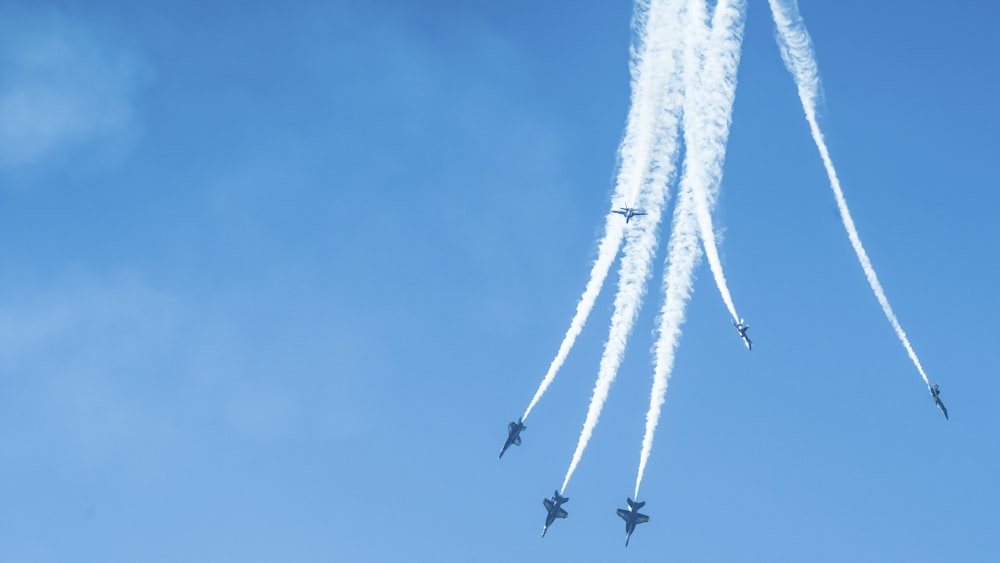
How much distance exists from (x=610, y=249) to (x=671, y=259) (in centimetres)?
241

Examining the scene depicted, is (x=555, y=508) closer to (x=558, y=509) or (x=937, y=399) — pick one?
(x=558, y=509)

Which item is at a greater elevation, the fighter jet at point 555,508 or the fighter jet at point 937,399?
the fighter jet at point 937,399

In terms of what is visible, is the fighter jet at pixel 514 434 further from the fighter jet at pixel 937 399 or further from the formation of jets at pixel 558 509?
the fighter jet at pixel 937 399

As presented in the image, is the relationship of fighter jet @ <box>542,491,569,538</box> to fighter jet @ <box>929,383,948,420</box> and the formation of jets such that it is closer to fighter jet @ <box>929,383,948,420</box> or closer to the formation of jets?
the formation of jets

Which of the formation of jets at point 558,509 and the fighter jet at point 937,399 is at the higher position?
the fighter jet at point 937,399

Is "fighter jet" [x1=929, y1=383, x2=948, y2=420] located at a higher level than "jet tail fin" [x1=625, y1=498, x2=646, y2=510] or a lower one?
higher

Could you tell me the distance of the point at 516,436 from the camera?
3978cm

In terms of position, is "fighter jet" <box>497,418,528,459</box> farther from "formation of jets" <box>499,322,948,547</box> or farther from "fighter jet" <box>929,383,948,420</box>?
"fighter jet" <box>929,383,948,420</box>

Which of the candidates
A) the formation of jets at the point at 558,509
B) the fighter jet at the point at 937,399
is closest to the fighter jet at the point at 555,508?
the formation of jets at the point at 558,509

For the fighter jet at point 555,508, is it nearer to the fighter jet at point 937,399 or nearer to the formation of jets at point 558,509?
the formation of jets at point 558,509

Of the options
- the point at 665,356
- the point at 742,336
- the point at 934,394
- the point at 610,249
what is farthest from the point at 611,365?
the point at 934,394

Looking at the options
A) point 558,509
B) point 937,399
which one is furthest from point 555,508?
point 937,399

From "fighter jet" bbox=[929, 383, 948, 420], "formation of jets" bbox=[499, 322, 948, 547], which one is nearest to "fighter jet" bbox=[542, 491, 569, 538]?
"formation of jets" bbox=[499, 322, 948, 547]

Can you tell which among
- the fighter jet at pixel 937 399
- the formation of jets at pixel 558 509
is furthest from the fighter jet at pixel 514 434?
the fighter jet at pixel 937 399
